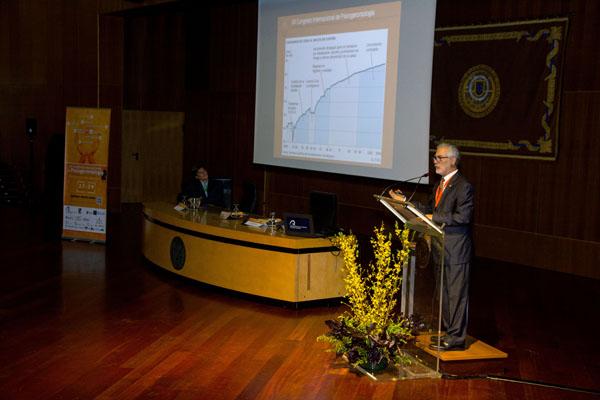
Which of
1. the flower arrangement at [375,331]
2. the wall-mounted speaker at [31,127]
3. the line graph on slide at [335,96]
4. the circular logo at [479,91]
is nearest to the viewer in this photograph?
the flower arrangement at [375,331]

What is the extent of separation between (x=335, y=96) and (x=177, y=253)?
2595mm

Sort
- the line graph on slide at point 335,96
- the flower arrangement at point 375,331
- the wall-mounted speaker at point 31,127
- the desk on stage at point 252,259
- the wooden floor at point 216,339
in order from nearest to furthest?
the wooden floor at point 216,339 → the flower arrangement at point 375,331 → the desk on stage at point 252,259 → the line graph on slide at point 335,96 → the wall-mounted speaker at point 31,127

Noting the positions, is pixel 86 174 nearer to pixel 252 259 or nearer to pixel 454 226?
pixel 252 259

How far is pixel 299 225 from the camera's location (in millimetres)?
6574

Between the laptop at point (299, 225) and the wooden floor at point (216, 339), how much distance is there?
686 mm

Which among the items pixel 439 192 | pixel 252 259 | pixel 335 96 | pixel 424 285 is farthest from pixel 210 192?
pixel 424 285

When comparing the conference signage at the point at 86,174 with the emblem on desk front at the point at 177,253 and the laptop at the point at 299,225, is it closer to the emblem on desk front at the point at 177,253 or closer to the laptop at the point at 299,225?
the emblem on desk front at the point at 177,253

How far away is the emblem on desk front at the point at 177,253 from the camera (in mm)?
7406

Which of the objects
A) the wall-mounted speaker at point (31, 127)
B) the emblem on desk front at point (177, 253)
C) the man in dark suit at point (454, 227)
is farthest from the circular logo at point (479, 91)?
the wall-mounted speaker at point (31, 127)

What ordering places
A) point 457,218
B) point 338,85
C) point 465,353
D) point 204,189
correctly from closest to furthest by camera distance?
point 457,218 < point 465,353 < point 338,85 < point 204,189

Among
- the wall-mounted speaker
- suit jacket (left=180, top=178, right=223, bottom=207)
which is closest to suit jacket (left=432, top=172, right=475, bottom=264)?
suit jacket (left=180, top=178, right=223, bottom=207)

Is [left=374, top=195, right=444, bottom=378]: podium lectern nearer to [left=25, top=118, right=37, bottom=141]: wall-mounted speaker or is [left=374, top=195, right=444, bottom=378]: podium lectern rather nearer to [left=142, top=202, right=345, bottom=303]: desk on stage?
[left=142, top=202, right=345, bottom=303]: desk on stage

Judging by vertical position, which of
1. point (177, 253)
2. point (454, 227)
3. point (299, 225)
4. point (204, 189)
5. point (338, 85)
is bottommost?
point (177, 253)

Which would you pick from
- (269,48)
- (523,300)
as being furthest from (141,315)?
(269,48)
